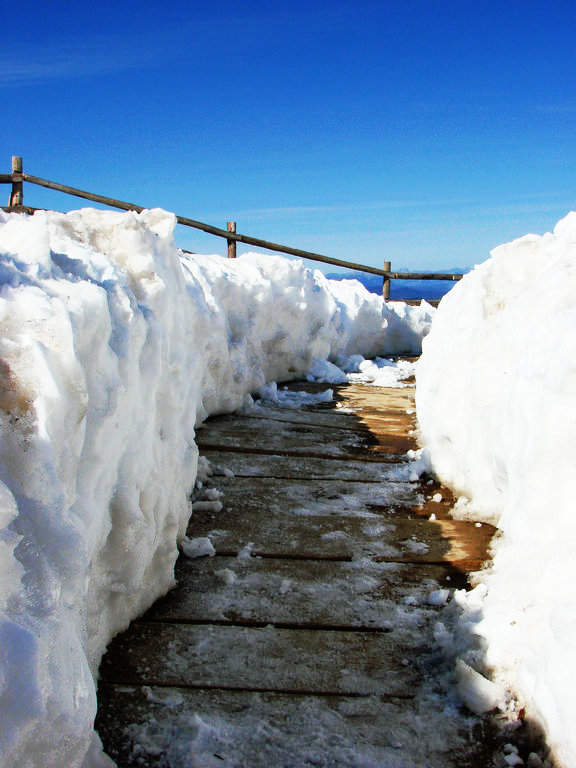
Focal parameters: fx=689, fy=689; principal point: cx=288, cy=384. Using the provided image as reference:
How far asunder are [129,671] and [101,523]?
45 centimetres

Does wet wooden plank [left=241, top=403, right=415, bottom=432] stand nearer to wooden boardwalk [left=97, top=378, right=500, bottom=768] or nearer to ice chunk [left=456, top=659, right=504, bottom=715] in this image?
wooden boardwalk [left=97, top=378, right=500, bottom=768]

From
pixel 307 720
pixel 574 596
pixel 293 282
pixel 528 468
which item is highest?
pixel 293 282

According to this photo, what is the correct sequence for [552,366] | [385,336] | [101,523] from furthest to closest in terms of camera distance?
[385,336] → [552,366] → [101,523]

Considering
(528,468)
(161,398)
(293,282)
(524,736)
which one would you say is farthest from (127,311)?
(293,282)

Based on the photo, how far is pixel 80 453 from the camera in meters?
1.71

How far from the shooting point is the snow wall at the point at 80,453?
124 cm

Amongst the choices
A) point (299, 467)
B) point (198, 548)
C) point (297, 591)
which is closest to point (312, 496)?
point (299, 467)

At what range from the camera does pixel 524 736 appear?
1.76 meters

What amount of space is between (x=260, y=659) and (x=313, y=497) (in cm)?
159

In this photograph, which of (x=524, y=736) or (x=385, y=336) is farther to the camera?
(x=385, y=336)

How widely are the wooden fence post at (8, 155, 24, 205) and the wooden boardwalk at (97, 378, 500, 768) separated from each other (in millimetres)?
5428

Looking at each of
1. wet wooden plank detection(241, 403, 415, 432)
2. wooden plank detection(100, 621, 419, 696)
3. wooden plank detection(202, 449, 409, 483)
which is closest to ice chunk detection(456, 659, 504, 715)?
wooden plank detection(100, 621, 419, 696)

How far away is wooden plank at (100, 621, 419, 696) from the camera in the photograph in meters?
2.03

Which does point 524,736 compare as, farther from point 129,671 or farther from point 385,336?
point 385,336
